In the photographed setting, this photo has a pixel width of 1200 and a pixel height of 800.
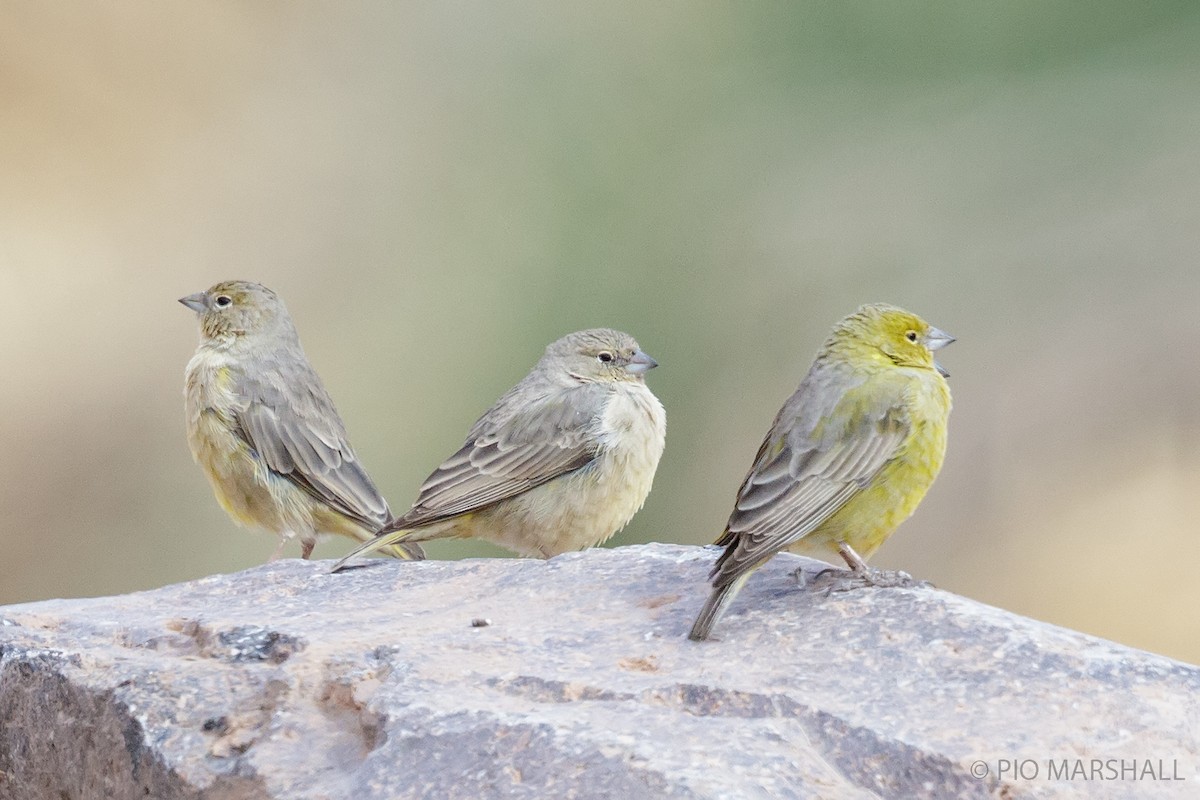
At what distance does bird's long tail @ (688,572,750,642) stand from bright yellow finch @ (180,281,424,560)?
238 centimetres

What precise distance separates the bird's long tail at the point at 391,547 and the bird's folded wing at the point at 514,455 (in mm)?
48

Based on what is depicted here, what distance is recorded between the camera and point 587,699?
12.5 ft

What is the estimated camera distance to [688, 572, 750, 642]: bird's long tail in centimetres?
424

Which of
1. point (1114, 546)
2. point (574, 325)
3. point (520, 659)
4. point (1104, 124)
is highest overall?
point (1104, 124)

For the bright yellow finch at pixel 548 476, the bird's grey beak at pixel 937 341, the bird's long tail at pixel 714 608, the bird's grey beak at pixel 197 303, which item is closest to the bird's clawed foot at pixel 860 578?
the bird's long tail at pixel 714 608

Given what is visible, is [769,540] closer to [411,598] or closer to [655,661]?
[655,661]

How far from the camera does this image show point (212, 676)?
413cm

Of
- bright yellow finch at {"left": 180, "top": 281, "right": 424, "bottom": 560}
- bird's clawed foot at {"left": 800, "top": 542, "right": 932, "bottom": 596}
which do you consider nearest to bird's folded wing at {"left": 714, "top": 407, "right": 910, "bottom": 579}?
bird's clawed foot at {"left": 800, "top": 542, "right": 932, "bottom": 596}

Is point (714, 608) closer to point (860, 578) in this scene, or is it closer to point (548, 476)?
point (860, 578)

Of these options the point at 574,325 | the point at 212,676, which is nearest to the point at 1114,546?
the point at 574,325

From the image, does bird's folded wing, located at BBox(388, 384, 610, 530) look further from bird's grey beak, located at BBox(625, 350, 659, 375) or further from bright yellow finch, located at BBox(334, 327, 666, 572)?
bird's grey beak, located at BBox(625, 350, 659, 375)

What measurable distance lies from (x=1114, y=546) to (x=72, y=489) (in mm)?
5609

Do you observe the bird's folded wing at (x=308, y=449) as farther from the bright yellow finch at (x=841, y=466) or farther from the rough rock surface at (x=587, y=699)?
the bright yellow finch at (x=841, y=466)

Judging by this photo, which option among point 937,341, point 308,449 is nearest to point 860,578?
point 937,341
